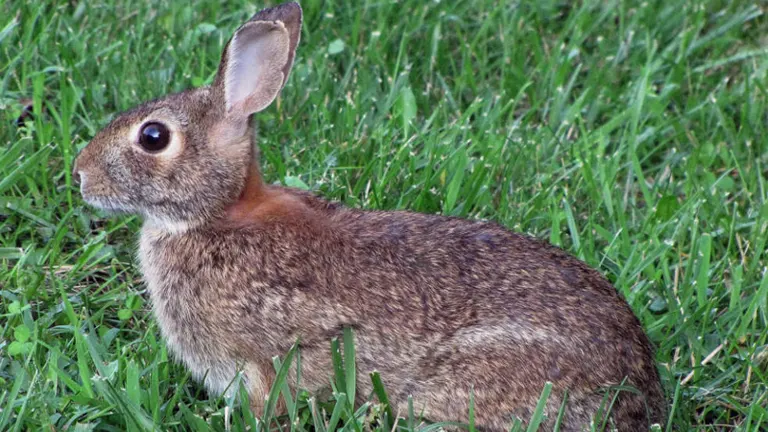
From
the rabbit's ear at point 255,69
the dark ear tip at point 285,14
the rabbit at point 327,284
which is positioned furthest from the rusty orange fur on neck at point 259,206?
the dark ear tip at point 285,14

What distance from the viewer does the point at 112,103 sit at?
6.22 metres

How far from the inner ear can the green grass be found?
96cm

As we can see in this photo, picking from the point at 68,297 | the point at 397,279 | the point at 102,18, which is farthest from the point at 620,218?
the point at 102,18

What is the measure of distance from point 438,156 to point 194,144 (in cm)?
162

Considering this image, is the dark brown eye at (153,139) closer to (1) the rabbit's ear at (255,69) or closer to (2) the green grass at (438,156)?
(1) the rabbit's ear at (255,69)

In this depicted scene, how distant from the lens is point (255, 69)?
478 centimetres

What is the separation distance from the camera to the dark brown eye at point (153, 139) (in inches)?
184

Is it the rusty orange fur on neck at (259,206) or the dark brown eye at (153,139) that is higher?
the dark brown eye at (153,139)

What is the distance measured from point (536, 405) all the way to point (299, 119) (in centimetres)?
247

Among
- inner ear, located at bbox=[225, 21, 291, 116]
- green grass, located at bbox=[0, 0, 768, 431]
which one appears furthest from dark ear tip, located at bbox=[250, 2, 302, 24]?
green grass, located at bbox=[0, 0, 768, 431]

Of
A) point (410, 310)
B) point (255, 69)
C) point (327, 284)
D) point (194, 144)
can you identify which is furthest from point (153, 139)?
point (410, 310)

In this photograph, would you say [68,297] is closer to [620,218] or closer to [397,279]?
[397,279]

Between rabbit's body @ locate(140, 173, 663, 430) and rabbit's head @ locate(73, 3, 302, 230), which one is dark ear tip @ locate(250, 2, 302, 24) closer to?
rabbit's head @ locate(73, 3, 302, 230)

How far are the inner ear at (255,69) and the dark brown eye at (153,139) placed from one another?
0.91ft
